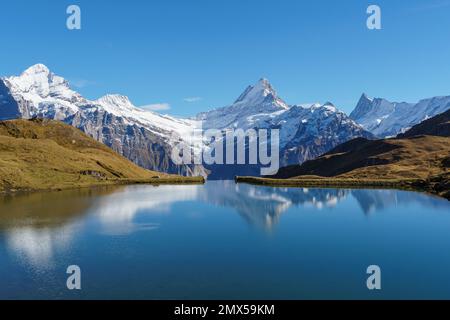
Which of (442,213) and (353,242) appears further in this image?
(442,213)

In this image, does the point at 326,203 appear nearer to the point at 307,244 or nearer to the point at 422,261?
the point at 307,244

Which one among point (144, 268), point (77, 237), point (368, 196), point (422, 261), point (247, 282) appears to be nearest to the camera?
point (247, 282)

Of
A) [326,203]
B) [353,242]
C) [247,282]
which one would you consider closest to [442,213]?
[326,203]

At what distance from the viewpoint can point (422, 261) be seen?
7238 centimetres

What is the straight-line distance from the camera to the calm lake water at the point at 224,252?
57375 millimetres

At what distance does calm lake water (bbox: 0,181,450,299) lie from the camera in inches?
2259

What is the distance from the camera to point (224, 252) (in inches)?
3118

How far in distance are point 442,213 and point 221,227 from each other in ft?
214
